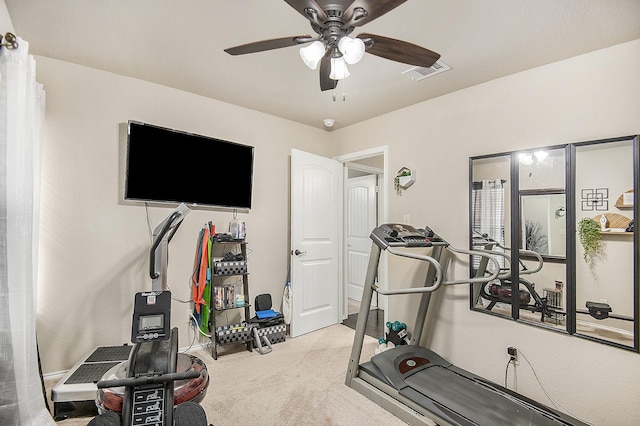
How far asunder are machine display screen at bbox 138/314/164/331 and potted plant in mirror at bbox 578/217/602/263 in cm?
291

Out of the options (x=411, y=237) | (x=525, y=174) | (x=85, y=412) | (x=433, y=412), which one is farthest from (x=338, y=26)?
(x=85, y=412)

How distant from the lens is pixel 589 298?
7.25ft

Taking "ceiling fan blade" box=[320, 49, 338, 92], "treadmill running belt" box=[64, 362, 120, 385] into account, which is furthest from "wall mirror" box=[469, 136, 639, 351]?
"treadmill running belt" box=[64, 362, 120, 385]

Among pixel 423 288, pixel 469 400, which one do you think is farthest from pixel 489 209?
pixel 469 400

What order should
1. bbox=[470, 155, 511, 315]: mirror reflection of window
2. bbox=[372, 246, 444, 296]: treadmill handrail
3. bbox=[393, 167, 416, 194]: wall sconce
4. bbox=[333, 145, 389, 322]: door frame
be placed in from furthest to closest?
bbox=[333, 145, 389, 322]: door frame → bbox=[393, 167, 416, 194]: wall sconce → bbox=[470, 155, 511, 315]: mirror reflection of window → bbox=[372, 246, 444, 296]: treadmill handrail

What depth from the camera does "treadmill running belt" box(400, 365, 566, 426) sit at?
1.95m

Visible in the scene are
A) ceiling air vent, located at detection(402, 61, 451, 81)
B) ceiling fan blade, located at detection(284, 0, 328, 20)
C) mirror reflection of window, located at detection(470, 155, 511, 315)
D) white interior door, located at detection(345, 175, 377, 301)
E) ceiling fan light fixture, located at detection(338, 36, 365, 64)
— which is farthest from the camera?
white interior door, located at detection(345, 175, 377, 301)

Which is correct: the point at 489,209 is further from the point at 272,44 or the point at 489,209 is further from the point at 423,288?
the point at 272,44

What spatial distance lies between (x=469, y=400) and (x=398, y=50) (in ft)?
7.57

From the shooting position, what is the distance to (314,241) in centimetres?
387

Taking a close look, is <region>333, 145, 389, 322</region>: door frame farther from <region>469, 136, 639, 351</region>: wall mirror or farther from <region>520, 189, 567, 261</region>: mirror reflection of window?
<region>520, 189, 567, 261</region>: mirror reflection of window

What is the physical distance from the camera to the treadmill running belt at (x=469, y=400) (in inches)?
76.9

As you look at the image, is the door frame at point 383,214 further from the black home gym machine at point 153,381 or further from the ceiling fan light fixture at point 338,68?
the black home gym machine at point 153,381

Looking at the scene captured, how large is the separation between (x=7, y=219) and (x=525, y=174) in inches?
135
